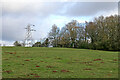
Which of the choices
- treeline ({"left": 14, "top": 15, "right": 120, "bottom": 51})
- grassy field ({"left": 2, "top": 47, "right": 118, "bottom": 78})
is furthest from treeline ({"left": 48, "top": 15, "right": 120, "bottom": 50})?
grassy field ({"left": 2, "top": 47, "right": 118, "bottom": 78})

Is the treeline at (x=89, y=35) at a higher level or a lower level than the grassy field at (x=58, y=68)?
higher

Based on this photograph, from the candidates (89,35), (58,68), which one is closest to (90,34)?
(89,35)

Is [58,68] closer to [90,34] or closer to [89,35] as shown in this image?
[90,34]

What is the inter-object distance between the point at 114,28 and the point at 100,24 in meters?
8.78

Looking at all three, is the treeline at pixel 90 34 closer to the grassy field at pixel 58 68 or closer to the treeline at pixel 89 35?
the treeline at pixel 89 35

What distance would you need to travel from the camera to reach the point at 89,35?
7188cm

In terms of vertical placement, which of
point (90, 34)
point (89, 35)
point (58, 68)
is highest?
point (90, 34)

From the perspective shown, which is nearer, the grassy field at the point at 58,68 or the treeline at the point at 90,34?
the grassy field at the point at 58,68

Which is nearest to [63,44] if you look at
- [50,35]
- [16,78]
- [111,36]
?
[50,35]

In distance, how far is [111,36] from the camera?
56812 mm

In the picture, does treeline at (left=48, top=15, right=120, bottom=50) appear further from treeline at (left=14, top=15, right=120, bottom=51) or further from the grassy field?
the grassy field

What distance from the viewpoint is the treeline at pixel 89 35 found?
55344 mm

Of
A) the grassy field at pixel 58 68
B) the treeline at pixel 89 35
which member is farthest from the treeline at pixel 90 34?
the grassy field at pixel 58 68

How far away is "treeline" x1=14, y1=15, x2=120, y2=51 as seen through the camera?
5534 centimetres
